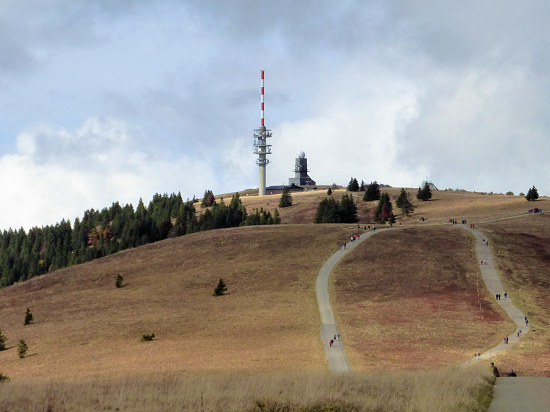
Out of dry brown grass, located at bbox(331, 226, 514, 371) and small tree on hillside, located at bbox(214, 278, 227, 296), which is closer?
dry brown grass, located at bbox(331, 226, 514, 371)

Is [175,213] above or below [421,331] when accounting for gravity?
above

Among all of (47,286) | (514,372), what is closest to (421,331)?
(514,372)

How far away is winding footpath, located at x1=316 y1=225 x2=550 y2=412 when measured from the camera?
1113 inches

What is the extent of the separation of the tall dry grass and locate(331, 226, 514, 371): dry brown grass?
10.1 metres

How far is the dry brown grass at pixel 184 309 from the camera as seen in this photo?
144 ft

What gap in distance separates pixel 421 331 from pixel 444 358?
9.24 meters

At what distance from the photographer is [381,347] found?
45.7 metres

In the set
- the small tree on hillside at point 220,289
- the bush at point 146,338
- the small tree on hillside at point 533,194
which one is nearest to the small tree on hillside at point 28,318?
the small tree on hillside at point 220,289

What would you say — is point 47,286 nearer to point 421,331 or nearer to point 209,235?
point 209,235

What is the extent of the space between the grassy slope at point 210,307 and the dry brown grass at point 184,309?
0.15 metres

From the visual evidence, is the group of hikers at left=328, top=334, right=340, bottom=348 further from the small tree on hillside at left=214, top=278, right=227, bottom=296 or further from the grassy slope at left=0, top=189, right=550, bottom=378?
the small tree on hillside at left=214, top=278, right=227, bottom=296

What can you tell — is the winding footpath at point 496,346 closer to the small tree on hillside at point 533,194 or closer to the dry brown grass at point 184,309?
the dry brown grass at point 184,309

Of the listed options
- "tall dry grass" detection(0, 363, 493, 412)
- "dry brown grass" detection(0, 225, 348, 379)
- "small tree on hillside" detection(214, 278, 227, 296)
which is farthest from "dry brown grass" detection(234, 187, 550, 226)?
"tall dry grass" detection(0, 363, 493, 412)

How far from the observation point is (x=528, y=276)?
7388 cm
